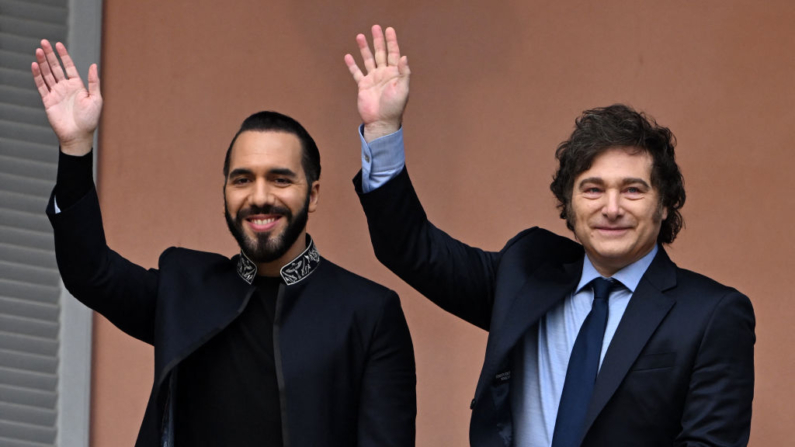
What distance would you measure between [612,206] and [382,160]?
0.53m

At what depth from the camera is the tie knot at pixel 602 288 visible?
3.16m

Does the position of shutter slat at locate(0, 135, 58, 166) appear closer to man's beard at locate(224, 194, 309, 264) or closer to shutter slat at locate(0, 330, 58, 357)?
shutter slat at locate(0, 330, 58, 357)

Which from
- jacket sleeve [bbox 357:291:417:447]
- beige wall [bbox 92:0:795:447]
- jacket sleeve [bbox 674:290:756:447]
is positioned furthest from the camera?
beige wall [bbox 92:0:795:447]

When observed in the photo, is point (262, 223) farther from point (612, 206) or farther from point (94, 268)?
point (612, 206)

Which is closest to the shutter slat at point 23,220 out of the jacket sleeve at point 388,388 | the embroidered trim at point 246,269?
the embroidered trim at point 246,269

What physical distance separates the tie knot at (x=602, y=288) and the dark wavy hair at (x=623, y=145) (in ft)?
0.50

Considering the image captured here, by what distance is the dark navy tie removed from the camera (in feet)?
10.1

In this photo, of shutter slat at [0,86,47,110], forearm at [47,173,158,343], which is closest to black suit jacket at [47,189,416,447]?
forearm at [47,173,158,343]

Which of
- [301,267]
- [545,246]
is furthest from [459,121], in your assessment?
[301,267]

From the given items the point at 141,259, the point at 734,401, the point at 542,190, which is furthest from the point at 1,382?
the point at 734,401

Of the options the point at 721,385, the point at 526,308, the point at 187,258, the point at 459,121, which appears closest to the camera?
the point at 721,385

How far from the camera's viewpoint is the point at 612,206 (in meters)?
3.08

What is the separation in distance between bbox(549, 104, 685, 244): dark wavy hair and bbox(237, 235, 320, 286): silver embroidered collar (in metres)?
0.63

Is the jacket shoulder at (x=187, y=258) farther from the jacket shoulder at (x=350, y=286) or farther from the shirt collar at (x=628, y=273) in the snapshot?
the shirt collar at (x=628, y=273)
